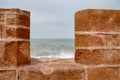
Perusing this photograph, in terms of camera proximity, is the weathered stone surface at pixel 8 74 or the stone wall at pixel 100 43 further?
the stone wall at pixel 100 43

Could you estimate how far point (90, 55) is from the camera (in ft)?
9.12

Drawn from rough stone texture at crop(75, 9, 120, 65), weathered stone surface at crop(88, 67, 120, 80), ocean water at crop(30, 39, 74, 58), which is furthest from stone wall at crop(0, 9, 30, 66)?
ocean water at crop(30, 39, 74, 58)

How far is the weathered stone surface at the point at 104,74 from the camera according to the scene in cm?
275

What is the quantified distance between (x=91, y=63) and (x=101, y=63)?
0.12 metres

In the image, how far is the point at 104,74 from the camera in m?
2.78

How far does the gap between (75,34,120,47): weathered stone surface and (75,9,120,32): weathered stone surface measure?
Result: 75 mm

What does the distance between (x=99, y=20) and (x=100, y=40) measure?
0.25m

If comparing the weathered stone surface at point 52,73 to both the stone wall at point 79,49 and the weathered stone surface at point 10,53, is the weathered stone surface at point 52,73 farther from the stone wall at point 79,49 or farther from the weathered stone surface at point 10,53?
the weathered stone surface at point 10,53

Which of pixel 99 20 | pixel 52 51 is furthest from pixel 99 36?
pixel 52 51

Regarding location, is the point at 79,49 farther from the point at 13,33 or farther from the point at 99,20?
the point at 13,33

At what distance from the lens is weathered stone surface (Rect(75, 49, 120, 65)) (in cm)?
277

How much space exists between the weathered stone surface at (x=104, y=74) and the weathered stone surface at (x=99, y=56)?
0.09 meters

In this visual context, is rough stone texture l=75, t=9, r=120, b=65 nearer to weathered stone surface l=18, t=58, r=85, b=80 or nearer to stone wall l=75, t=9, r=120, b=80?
stone wall l=75, t=9, r=120, b=80

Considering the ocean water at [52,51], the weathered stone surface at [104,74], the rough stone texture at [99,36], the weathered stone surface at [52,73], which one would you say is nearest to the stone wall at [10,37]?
the weathered stone surface at [52,73]
